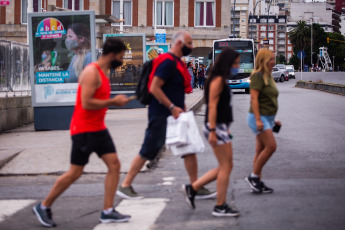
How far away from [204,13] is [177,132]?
4894cm

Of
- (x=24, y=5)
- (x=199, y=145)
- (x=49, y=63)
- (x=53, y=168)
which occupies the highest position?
(x=24, y=5)

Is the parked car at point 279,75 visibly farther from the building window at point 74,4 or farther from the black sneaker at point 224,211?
the black sneaker at point 224,211

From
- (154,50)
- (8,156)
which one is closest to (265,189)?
(8,156)

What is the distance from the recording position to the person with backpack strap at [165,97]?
677 centimetres

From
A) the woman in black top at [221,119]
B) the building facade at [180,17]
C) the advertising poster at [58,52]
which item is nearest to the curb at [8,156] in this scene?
the advertising poster at [58,52]

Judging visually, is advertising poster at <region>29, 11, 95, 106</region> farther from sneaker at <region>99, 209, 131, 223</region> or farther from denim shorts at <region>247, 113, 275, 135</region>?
sneaker at <region>99, 209, 131, 223</region>

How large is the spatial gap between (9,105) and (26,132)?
112 centimetres

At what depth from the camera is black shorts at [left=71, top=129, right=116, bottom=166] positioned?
19.7ft

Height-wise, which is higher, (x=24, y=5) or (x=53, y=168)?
(x=24, y=5)

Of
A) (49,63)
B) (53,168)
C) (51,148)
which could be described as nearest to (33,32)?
(49,63)

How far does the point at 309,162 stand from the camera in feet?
33.9

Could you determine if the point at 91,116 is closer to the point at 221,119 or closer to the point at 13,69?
the point at 221,119

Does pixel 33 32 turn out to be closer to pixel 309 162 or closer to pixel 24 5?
pixel 309 162

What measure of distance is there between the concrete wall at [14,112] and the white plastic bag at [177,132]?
9147 mm
